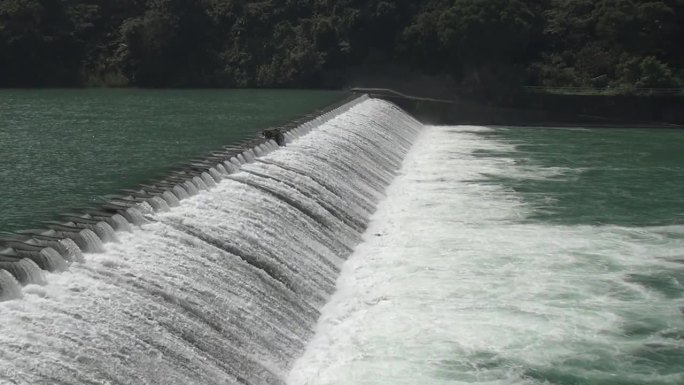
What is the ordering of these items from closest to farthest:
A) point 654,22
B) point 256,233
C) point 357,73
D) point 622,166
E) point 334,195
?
point 256,233 → point 334,195 → point 622,166 → point 654,22 → point 357,73

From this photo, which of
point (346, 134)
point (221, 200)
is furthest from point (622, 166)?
point (221, 200)

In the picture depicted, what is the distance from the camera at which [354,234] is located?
572 inches

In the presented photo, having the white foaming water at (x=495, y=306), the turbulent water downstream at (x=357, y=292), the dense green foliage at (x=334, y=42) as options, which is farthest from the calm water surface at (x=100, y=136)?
the dense green foliage at (x=334, y=42)

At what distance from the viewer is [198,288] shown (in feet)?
31.2

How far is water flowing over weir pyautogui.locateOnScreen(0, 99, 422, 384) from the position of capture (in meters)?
7.43

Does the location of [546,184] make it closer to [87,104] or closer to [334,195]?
[334,195]

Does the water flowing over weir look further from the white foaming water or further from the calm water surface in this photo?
the calm water surface

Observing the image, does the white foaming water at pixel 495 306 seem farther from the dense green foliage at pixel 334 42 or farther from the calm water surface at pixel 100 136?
the dense green foliage at pixel 334 42

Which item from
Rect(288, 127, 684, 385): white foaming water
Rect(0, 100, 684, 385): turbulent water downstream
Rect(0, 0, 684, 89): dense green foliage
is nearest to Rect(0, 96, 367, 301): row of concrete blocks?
Rect(0, 100, 684, 385): turbulent water downstream

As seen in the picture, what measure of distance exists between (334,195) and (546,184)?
6.49m

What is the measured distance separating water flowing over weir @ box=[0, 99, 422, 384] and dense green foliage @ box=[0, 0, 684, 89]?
81.6 ft

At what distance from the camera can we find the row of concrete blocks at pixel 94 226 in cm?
812

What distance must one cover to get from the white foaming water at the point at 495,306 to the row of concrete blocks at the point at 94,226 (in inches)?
95.5

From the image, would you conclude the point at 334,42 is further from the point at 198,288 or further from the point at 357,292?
the point at 198,288
